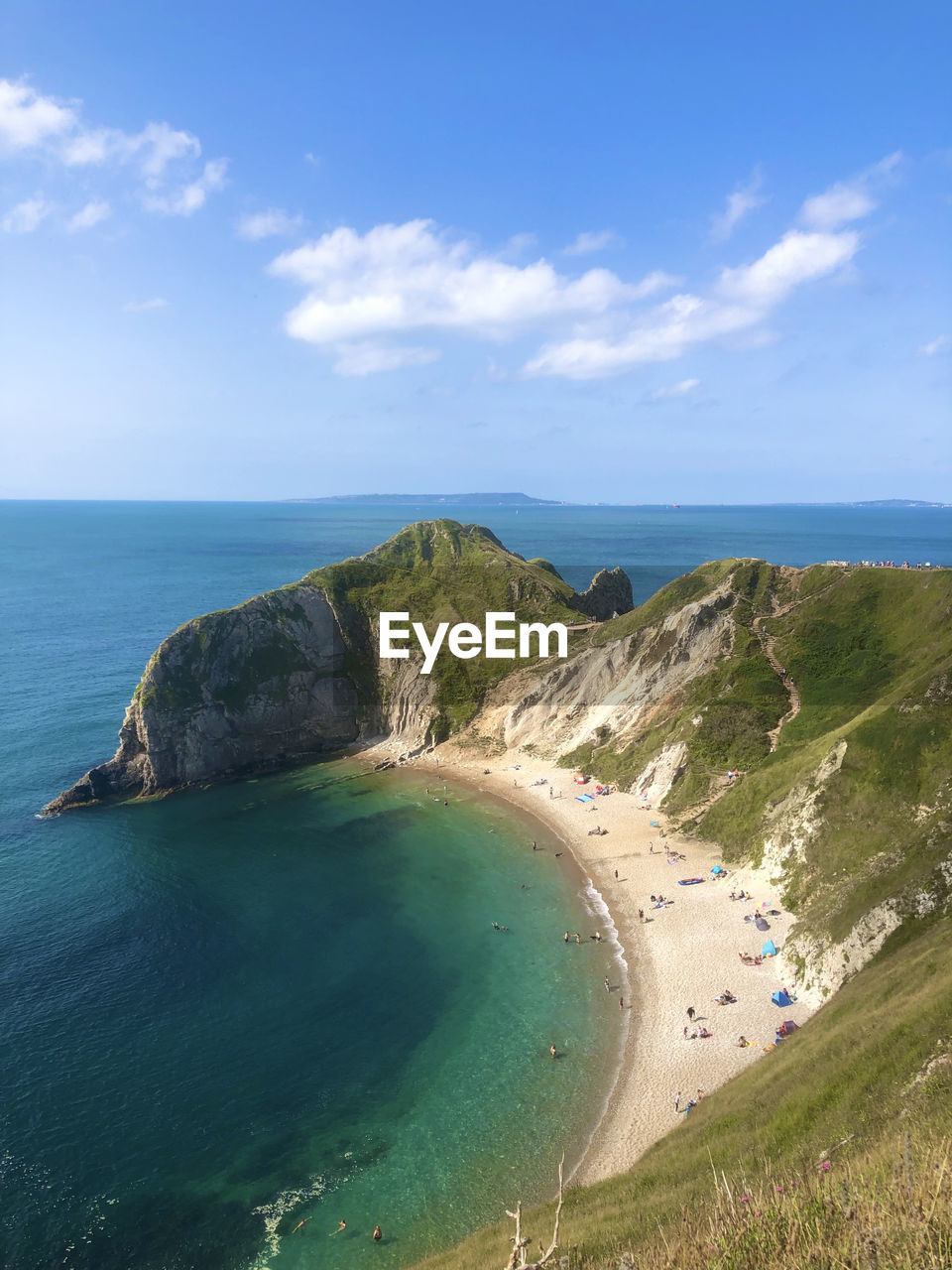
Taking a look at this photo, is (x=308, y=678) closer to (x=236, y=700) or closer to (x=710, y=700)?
(x=236, y=700)

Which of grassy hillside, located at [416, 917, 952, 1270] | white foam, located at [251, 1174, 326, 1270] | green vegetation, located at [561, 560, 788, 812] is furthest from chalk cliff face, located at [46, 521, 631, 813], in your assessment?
grassy hillside, located at [416, 917, 952, 1270]

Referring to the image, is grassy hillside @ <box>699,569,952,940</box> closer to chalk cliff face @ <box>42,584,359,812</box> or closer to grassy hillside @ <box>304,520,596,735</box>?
grassy hillside @ <box>304,520,596,735</box>

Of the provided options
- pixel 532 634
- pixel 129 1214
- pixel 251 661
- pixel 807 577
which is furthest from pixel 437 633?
pixel 129 1214

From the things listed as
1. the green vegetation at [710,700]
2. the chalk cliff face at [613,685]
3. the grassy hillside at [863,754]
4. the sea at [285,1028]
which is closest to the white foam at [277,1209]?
the sea at [285,1028]

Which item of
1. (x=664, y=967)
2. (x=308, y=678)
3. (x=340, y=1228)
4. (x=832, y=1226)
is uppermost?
(x=832, y=1226)

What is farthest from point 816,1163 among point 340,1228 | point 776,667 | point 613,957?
point 776,667

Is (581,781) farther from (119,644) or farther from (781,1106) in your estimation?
(119,644)
